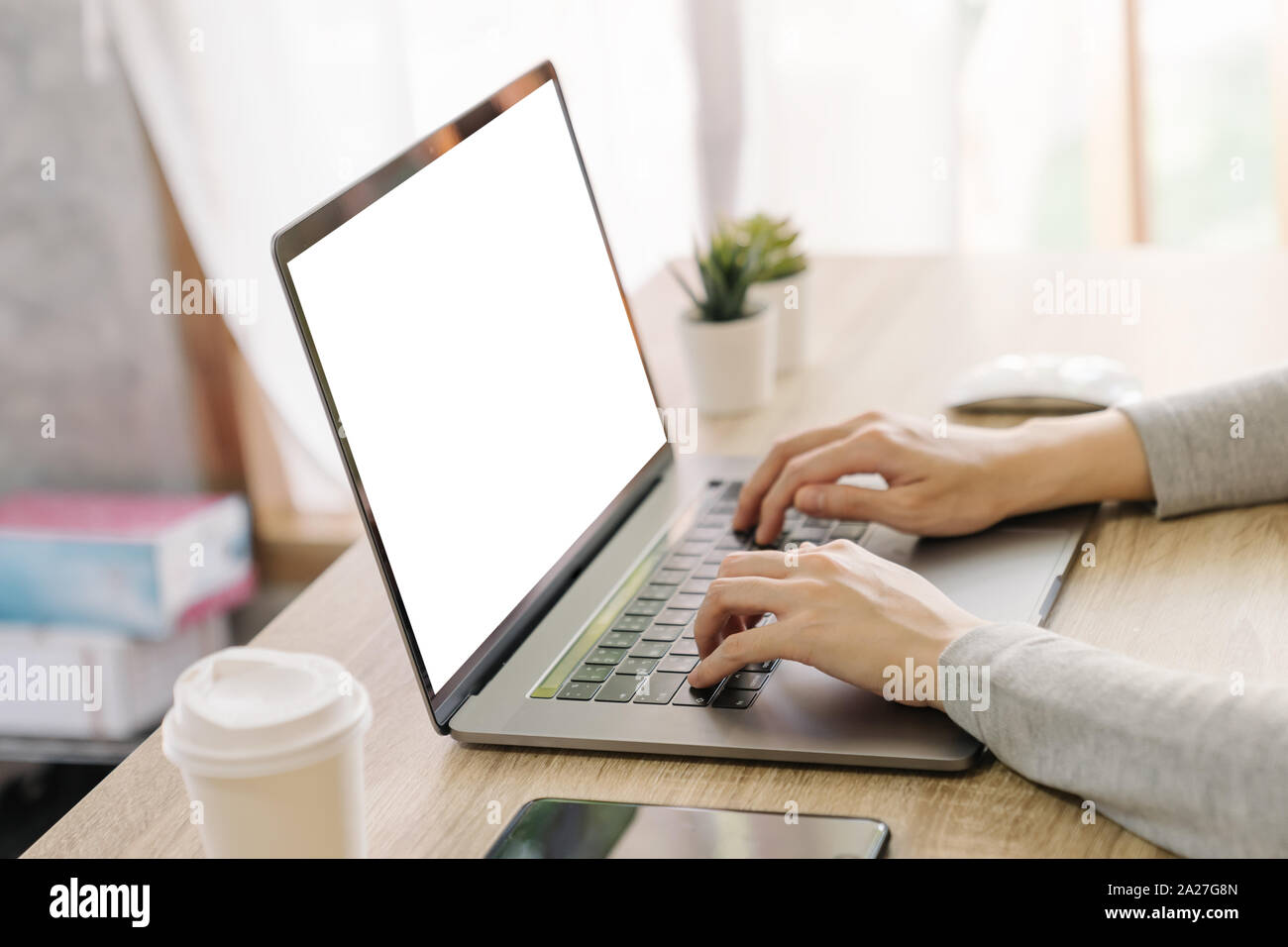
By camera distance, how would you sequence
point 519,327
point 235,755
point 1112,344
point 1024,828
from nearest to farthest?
1. point 235,755
2. point 1024,828
3. point 519,327
4. point 1112,344

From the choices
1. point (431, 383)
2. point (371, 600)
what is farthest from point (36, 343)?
point (431, 383)

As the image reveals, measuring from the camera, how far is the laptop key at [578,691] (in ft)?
2.77

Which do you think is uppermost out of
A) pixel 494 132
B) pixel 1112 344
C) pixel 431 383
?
pixel 494 132

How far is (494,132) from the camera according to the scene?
101cm

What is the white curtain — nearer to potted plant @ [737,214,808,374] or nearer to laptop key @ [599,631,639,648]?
potted plant @ [737,214,808,374]

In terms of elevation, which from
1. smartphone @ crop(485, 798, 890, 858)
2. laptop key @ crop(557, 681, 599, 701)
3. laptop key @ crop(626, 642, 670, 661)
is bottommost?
smartphone @ crop(485, 798, 890, 858)

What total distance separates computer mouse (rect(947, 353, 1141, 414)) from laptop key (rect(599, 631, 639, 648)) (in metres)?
0.49

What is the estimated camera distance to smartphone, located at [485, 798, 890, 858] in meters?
0.69

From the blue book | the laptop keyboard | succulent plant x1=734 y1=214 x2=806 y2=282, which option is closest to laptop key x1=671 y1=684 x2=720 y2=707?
the laptop keyboard

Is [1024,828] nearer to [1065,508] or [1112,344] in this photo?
[1065,508]

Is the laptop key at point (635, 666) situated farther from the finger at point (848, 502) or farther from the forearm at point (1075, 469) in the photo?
the forearm at point (1075, 469)

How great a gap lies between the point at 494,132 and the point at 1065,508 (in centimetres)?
51

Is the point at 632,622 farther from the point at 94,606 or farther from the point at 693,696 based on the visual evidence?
the point at 94,606

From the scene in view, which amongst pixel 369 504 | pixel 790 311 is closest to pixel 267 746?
pixel 369 504
